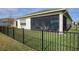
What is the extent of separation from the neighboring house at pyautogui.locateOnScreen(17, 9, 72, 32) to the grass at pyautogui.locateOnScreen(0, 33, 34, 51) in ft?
0.90

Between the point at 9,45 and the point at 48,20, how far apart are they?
74cm

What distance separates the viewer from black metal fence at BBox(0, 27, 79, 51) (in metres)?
3.07

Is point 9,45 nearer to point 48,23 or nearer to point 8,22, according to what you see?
point 8,22

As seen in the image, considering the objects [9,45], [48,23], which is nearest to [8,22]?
[9,45]

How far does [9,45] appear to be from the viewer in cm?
312

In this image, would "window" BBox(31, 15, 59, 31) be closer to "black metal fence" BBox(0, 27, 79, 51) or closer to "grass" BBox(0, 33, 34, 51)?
"black metal fence" BBox(0, 27, 79, 51)

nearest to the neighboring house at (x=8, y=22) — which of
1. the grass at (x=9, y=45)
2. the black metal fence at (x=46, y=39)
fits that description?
the black metal fence at (x=46, y=39)

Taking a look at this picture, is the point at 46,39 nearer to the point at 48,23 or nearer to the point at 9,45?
the point at 48,23

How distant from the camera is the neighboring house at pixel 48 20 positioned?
3068 millimetres

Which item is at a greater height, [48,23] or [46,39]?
[48,23]

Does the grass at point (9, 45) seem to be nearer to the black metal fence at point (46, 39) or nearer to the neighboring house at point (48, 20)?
the black metal fence at point (46, 39)

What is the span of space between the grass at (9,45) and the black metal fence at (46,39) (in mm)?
60

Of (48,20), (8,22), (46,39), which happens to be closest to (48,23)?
(48,20)
